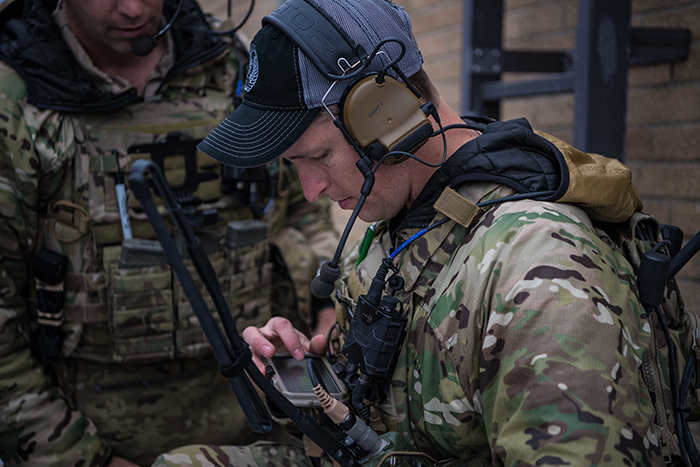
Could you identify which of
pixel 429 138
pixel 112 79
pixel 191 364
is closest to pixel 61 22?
pixel 112 79

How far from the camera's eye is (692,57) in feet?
6.28

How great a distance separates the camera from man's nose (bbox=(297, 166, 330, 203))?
123 centimetres

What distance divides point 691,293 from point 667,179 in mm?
413

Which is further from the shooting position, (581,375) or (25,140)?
(25,140)

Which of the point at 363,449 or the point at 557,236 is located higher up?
the point at 557,236

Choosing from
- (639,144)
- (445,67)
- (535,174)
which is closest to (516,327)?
(535,174)

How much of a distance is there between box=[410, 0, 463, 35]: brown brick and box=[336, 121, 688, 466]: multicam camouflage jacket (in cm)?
188

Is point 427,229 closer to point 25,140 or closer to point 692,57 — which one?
point 25,140

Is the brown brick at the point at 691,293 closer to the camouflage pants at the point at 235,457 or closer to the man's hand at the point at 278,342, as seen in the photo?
the man's hand at the point at 278,342

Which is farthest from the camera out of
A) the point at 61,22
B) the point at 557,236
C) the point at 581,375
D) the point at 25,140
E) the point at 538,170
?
the point at 61,22

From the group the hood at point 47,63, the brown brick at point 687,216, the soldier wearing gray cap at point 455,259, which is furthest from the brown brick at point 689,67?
the hood at point 47,63

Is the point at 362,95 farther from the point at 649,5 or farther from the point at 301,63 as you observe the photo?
the point at 649,5

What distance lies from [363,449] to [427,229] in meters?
0.46

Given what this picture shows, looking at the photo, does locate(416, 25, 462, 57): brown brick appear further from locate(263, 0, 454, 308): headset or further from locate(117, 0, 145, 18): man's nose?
locate(263, 0, 454, 308): headset
